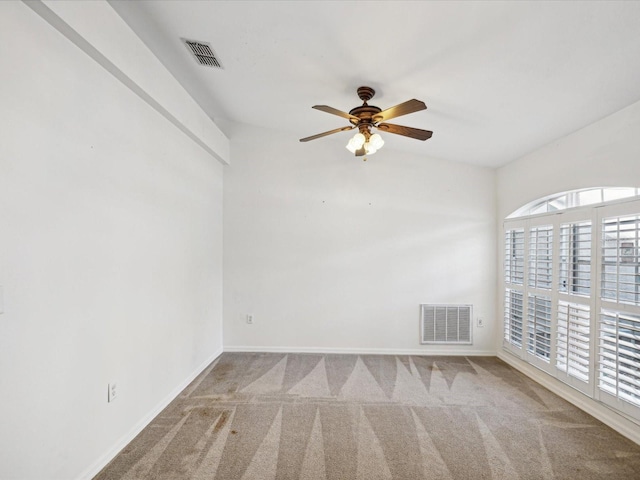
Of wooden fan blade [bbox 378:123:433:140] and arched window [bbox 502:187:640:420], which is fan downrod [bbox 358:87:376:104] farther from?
arched window [bbox 502:187:640:420]

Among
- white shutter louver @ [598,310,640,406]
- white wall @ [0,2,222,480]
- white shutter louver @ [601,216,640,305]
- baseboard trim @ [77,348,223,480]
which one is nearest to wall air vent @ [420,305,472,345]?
white shutter louver @ [598,310,640,406]

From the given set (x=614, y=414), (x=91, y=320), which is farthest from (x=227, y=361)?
(x=614, y=414)

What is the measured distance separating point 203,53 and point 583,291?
378 centimetres

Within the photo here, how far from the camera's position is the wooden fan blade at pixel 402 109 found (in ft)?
6.59

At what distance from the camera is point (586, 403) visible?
261 centimetres

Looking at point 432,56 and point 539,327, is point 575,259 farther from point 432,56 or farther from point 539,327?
point 432,56

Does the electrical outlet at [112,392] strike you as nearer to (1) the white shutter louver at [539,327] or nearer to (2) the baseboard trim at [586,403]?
(2) the baseboard trim at [586,403]

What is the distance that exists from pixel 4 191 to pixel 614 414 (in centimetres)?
415

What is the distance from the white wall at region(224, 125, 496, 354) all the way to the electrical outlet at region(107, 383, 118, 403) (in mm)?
1984

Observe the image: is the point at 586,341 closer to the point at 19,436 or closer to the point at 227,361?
the point at 227,361

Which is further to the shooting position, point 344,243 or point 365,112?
point 344,243

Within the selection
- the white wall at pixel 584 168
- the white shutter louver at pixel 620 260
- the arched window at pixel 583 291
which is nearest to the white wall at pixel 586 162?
the white wall at pixel 584 168

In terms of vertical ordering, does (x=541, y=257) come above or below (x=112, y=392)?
above

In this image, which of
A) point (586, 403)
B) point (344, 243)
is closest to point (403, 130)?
point (344, 243)
